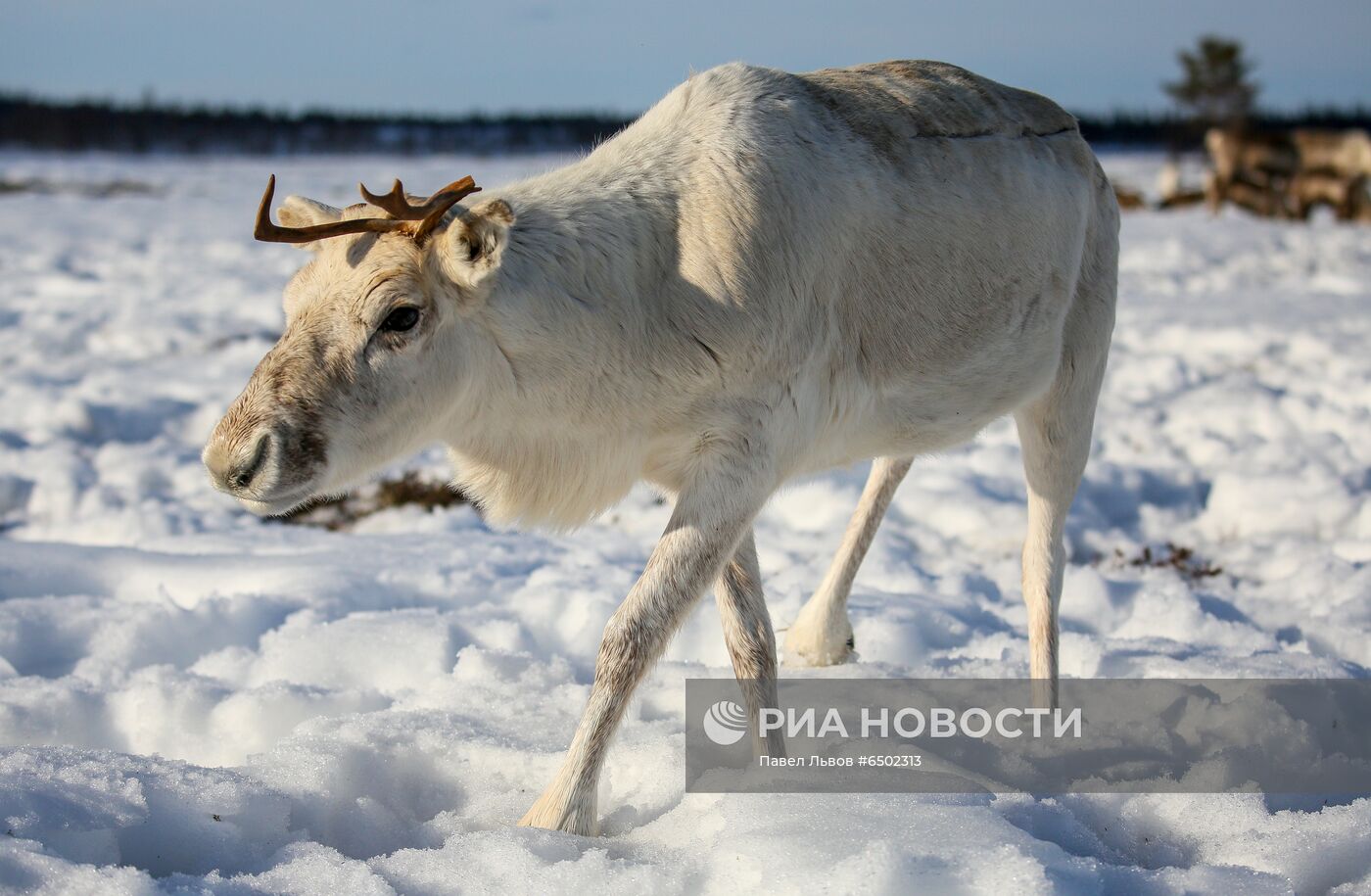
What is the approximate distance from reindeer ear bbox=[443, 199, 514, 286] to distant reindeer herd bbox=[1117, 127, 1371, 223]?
2086 cm

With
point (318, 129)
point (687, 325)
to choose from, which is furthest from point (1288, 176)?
point (318, 129)

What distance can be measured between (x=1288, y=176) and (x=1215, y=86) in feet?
126

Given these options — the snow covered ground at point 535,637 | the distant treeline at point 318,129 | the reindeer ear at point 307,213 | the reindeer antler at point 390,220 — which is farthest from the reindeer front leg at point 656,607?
the distant treeline at point 318,129

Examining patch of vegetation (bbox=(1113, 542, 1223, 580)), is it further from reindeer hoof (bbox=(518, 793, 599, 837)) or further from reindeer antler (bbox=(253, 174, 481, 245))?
reindeer antler (bbox=(253, 174, 481, 245))

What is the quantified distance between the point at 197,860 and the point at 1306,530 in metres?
4.92

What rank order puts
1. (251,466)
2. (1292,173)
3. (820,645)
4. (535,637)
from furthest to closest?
1. (1292,173)
2. (535,637)
3. (820,645)
4. (251,466)

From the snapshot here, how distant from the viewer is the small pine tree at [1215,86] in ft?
182

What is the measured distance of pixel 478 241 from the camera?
2.58 metres

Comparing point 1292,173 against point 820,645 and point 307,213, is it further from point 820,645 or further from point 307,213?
point 307,213

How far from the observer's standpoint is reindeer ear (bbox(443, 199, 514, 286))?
254 cm

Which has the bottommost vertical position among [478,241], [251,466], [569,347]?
[251,466]

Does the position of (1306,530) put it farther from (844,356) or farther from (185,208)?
(185,208)

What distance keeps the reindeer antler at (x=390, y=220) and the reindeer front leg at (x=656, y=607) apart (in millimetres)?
812

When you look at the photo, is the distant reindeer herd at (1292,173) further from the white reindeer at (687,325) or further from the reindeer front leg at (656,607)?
the reindeer front leg at (656,607)
